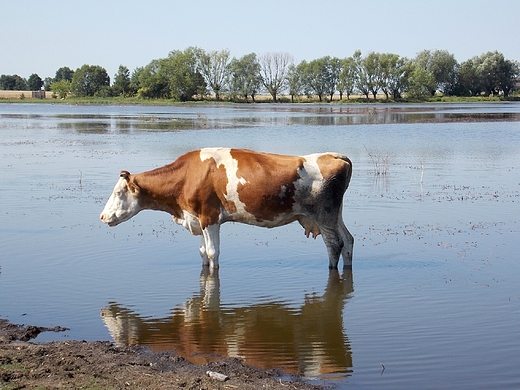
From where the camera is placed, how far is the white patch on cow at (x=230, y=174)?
36.6ft

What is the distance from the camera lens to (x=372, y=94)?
146 m

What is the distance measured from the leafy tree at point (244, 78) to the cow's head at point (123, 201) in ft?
→ 451

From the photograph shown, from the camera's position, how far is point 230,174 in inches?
440

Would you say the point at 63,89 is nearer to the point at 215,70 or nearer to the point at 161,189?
the point at 215,70

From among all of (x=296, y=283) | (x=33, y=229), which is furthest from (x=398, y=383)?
(x=33, y=229)

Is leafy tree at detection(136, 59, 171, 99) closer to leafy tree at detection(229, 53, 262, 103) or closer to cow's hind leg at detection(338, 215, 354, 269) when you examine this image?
leafy tree at detection(229, 53, 262, 103)

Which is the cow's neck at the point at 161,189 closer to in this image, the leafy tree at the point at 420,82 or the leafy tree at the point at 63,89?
the leafy tree at the point at 420,82

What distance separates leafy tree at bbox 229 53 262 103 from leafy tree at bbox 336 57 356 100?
16.6 metres

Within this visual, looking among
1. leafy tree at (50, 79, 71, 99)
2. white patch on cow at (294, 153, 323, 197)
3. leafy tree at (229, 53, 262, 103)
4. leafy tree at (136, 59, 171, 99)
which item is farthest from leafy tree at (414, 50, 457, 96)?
white patch on cow at (294, 153, 323, 197)

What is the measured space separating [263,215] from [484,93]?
14356 centimetres

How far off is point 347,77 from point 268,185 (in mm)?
138203

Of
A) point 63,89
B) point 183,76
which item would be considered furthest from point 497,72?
point 63,89

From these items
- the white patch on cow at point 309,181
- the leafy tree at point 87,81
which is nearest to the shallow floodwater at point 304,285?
the white patch on cow at point 309,181

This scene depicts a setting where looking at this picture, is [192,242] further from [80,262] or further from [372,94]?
[372,94]
